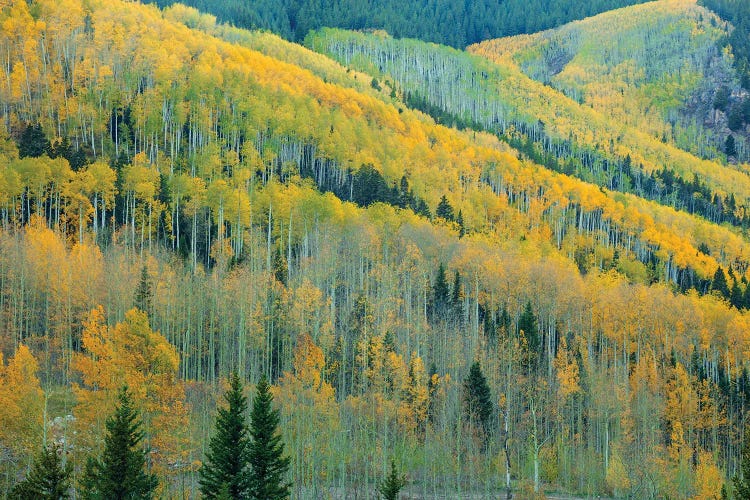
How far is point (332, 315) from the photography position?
264 feet

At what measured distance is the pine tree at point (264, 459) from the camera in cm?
4097

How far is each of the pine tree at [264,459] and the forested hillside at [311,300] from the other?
0.78 m

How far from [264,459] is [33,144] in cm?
7148

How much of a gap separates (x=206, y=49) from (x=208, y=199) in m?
56.9

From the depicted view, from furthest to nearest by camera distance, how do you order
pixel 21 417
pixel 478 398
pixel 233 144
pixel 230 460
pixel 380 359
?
pixel 233 144, pixel 478 398, pixel 380 359, pixel 21 417, pixel 230 460

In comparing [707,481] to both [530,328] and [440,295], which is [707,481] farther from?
[440,295]

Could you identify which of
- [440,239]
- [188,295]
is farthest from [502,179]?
[188,295]

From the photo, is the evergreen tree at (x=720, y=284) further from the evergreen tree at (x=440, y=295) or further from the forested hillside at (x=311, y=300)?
the evergreen tree at (x=440, y=295)

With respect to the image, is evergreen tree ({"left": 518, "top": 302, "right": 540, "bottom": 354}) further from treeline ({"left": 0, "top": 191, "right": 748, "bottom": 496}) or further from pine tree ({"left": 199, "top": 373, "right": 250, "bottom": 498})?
pine tree ({"left": 199, "top": 373, "right": 250, "bottom": 498})

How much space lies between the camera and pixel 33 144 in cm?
10081

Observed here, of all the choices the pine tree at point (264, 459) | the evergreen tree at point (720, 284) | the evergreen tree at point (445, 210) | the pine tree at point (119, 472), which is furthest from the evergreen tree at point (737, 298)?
the pine tree at point (119, 472)

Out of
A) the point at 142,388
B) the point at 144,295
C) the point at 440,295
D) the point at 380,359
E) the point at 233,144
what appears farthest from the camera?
the point at 233,144

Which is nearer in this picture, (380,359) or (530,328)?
(380,359)

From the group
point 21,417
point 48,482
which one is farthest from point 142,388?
point 48,482
